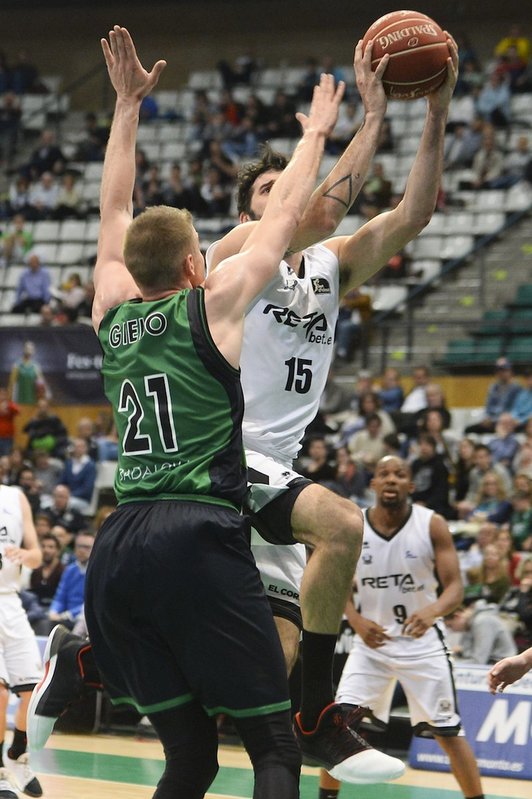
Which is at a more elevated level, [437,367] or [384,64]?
[384,64]

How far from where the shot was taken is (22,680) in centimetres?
880

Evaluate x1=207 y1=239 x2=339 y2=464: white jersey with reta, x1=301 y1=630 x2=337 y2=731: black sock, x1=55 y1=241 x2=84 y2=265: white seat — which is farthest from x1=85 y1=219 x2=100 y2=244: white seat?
x1=301 y1=630 x2=337 y2=731: black sock

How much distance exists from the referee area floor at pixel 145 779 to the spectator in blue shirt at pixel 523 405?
545 centimetres

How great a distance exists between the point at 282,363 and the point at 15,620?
4.43 metres

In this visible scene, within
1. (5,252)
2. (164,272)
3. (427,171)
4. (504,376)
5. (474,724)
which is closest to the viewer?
(164,272)

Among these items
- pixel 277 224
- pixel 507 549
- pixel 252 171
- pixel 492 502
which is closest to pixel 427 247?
pixel 492 502

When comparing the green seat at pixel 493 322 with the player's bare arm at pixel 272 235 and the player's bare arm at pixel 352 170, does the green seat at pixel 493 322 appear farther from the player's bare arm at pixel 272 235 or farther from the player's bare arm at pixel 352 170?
the player's bare arm at pixel 272 235

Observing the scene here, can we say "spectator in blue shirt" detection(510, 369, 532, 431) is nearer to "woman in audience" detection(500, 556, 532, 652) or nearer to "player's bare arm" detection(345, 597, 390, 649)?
"woman in audience" detection(500, 556, 532, 652)

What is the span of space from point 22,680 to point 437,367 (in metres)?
8.93

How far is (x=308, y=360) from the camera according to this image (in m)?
5.19

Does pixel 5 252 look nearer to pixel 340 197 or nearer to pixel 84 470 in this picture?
pixel 84 470

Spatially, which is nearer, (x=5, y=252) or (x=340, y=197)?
(x=340, y=197)

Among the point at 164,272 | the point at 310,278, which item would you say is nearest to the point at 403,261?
the point at 310,278

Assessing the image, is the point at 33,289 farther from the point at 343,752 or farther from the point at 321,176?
the point at 343,752
